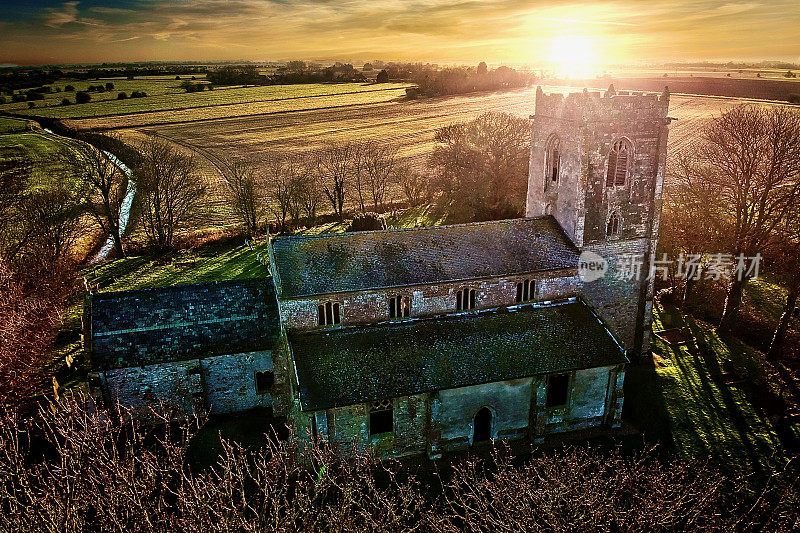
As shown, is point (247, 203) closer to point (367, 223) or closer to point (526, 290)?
point (367, 223)

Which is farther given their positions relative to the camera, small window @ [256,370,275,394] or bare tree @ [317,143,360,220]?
bare tree @ [317,143,360,220]

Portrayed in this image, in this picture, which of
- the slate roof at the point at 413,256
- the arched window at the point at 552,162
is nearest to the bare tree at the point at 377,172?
the arched window at the point at 552,162

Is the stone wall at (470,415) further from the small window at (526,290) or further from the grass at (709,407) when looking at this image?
the small window at (526,290)

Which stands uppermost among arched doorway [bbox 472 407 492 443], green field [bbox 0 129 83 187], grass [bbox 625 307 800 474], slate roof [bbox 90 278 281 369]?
green field [bbox 0 129 83 187]

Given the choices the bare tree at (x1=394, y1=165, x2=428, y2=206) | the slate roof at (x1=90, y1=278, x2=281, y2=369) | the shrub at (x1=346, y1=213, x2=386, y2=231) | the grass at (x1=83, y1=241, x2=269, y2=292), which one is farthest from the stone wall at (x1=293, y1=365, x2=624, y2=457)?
the bare tree at (x1=394, y1=165, x2=428, y2=206)

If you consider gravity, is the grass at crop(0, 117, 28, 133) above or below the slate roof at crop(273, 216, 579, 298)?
above

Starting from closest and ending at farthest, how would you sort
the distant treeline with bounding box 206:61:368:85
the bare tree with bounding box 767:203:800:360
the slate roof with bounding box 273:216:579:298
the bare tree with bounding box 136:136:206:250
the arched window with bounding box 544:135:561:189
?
the slate roof with bounding box 273:216:579:298, the arched window with bounding box 544:135:561:189, the bare tree with bounding box 767:203:800:360, the bare tree with bounding box 136:136:206:250, the distant treeline with bounding box 206:61:368:85

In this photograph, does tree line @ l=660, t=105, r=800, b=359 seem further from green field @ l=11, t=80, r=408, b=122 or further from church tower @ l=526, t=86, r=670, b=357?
green field @ l=11, t=80, r=408, b=122

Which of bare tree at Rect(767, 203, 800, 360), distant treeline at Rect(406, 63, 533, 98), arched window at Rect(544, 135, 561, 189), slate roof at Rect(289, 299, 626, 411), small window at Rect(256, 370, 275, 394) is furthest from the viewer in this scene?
distant treeline at Rect(406, 63, 533, 98)
